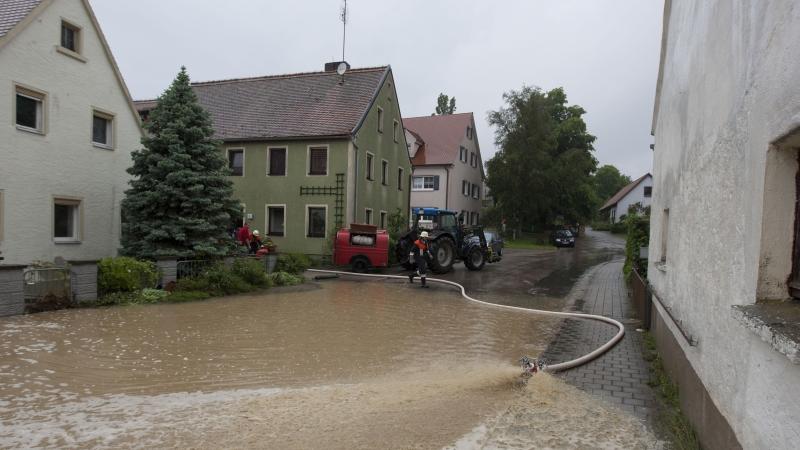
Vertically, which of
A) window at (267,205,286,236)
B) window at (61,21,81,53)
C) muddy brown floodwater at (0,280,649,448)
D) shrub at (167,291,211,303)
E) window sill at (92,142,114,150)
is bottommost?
shrub at (167,291,211,303)

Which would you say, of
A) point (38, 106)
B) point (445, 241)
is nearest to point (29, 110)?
point (38, 106)

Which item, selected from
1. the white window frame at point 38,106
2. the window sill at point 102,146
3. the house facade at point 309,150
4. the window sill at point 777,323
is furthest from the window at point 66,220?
the window sill at point 777,323

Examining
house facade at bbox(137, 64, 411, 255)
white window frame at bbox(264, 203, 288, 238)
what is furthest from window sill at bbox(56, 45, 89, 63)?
white window frame at bbox(264, 203, 288, 238)

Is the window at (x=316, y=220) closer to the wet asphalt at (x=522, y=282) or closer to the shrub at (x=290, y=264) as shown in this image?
the shrub at (x=290, y=264)

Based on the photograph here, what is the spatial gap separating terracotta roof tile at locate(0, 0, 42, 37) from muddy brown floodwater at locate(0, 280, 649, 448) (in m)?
8.00

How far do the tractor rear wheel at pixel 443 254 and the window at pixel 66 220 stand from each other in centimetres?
1104

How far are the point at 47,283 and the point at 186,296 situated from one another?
2634 millimetres

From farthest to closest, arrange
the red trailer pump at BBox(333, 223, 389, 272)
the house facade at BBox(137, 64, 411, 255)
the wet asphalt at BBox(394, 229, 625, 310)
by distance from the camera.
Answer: the house facade at BBox(137, 64, 411, 255) → the red trailer pump at BBox(333, 223, 389, 272) → the wet asphalt at BBox(394, 229, 625, 310)

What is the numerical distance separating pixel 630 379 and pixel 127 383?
5675 mm

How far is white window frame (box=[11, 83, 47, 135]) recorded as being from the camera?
12.3m

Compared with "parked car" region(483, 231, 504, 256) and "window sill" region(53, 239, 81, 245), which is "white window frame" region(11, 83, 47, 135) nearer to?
"window sill" region(53, 239, 81, 245)

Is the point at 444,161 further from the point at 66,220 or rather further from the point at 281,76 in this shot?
the point at 66,220

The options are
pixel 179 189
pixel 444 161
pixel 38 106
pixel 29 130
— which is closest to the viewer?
pixel 29 130

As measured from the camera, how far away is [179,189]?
42.2 feet
